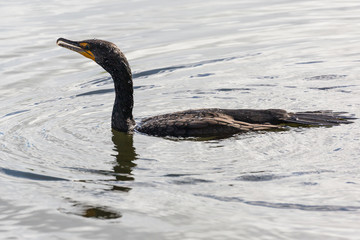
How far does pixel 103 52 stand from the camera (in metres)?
9.47

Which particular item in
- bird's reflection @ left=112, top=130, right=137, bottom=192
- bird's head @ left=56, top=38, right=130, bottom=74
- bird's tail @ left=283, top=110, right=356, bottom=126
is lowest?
bird's reflection @ left=112, top=130, right=137, bottom=192

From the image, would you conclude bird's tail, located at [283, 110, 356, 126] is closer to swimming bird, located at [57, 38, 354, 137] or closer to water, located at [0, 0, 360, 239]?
swimming bird, located at [57, 38, 354, 137]

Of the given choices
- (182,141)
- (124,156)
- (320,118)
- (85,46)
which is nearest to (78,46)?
(85,46)

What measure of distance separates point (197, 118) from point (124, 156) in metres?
1.12

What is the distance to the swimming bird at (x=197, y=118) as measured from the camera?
8828 mm

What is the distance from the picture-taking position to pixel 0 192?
7.54 meters

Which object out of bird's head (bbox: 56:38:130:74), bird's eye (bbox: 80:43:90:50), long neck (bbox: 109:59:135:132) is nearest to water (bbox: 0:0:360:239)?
long neck (bbox: 109:59:135:132)

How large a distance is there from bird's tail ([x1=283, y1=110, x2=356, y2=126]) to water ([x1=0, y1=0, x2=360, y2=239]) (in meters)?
0.21

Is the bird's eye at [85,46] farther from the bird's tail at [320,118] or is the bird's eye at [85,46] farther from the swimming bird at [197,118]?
the bird's tail at [320,118]

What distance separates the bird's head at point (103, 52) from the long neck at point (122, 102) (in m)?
0.09

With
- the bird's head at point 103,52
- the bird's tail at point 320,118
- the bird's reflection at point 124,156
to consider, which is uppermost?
the bird's head at point 103,52

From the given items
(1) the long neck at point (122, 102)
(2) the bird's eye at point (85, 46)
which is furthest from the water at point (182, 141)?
(2) the bird's eye at point (85, 46)

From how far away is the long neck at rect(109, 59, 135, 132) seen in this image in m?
9.51

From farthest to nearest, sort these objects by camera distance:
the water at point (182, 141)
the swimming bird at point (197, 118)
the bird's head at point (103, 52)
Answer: the bird's head at point (103, 52)
the swimming bird at point (197, 118)
the water at point (182, 141)
